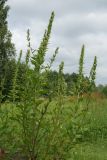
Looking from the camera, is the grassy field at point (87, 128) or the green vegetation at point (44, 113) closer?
the green vegetation at point (44, 113)

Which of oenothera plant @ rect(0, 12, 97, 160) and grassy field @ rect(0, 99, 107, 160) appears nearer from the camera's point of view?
oenothera plant @ rect(0, 12, 97, 160)

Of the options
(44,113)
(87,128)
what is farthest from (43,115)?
(87,128)

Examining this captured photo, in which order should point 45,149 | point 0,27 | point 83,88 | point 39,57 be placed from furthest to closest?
point 0,27, point 83,88, point 45,149, point 39,57

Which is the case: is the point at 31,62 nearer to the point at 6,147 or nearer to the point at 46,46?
the point at 46,46

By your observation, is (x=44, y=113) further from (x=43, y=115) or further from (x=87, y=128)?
(x=87, y=128)

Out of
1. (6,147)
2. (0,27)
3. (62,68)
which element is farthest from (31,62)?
(0,27)

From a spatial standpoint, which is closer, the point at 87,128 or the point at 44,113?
the point at 44,113

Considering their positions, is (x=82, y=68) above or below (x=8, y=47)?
below

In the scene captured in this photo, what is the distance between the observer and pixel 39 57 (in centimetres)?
567

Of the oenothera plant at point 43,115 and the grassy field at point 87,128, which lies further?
the grassy field at point 87,128

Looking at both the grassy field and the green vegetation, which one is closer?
the green vegetation

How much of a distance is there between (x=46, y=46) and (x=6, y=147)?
1.78 metres

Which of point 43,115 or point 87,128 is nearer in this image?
point 43,115

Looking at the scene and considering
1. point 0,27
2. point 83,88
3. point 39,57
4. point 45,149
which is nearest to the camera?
point 39,57
